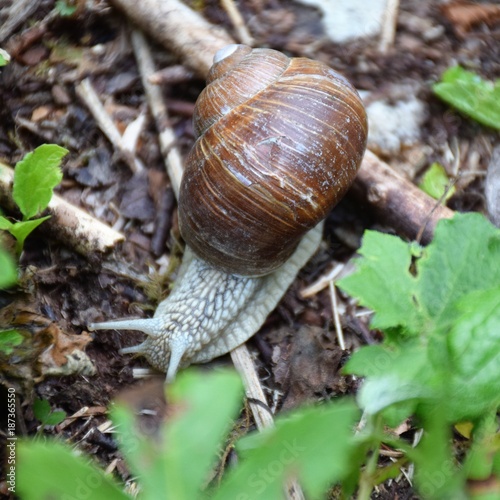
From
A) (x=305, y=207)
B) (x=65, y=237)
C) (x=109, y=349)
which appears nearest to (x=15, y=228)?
(x=65, y=237)

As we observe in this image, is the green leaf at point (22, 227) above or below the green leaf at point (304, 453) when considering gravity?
above

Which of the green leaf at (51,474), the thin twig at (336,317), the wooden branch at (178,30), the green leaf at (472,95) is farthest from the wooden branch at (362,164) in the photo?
the green leaf at (51,474)

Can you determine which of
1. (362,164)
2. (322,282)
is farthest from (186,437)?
(362,164)

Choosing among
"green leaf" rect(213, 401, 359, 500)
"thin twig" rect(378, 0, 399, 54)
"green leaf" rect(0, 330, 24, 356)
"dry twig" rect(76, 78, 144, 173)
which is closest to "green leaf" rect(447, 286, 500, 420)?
"green leaf" rect(213, 401, 359, 500)

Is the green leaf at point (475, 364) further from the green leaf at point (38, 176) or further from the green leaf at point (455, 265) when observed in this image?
the green leaf at point (38, 176)

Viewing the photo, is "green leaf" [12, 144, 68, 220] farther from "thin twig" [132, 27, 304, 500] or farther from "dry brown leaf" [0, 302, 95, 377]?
"thin twig" [132, 27, 304, 500]
